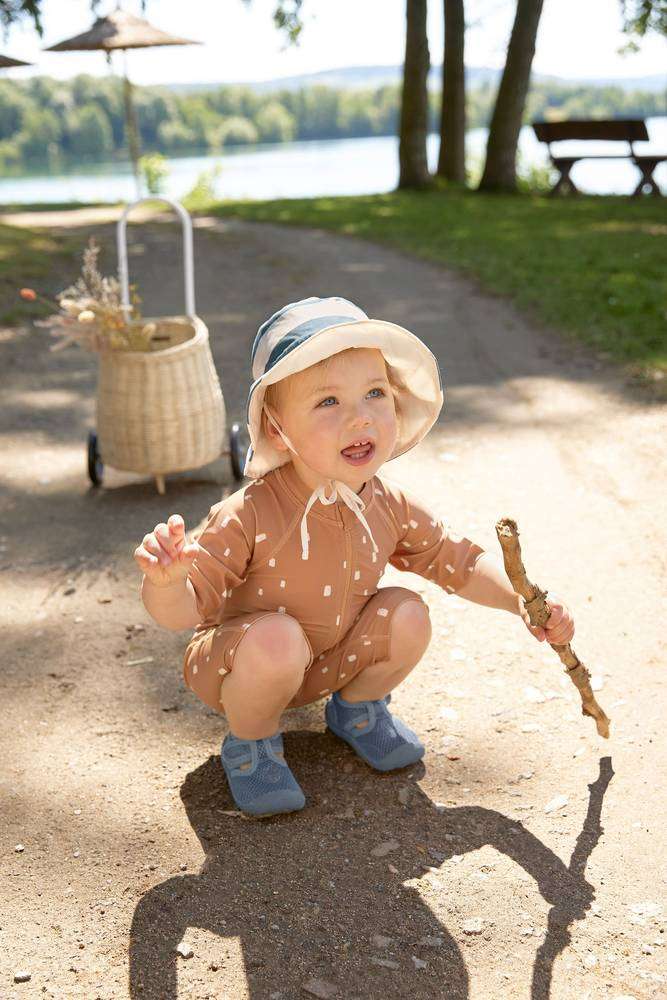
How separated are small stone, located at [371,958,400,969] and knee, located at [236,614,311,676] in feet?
2.06

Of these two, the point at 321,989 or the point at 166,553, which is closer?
the point at 321,989

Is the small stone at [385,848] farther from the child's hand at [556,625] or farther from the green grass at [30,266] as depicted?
the green grass at [30,266]

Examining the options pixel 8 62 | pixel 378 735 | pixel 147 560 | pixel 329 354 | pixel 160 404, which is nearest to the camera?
pixel 147 560

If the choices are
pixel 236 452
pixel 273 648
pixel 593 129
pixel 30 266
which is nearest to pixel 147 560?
pixel 273 648

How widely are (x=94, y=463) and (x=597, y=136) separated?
13.2 m

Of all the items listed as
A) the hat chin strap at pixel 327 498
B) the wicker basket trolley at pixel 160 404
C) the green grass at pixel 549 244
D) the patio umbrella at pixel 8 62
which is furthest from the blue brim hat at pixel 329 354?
the patio umbrella at pixel 8 62

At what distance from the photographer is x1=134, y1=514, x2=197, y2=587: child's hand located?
2.13 metres

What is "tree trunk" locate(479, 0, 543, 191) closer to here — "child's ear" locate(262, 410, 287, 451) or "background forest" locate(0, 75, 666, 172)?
"child's ear" locate(262, 410, 287, 451)

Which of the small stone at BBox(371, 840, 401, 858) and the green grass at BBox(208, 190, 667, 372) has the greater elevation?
the small stone at BBox(371, 840, 401, 858)

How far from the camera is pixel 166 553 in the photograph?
2.14 metres

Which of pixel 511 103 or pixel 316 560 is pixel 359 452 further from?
pixel 511 103

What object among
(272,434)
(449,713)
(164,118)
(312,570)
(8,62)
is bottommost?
(164,118)

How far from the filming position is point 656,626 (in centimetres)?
345

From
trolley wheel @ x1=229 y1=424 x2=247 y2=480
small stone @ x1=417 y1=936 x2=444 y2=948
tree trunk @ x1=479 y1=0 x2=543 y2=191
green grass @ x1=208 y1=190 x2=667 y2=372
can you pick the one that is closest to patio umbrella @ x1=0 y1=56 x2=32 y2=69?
green grass @ x1=208 y1=190 x2=667 y2=372
